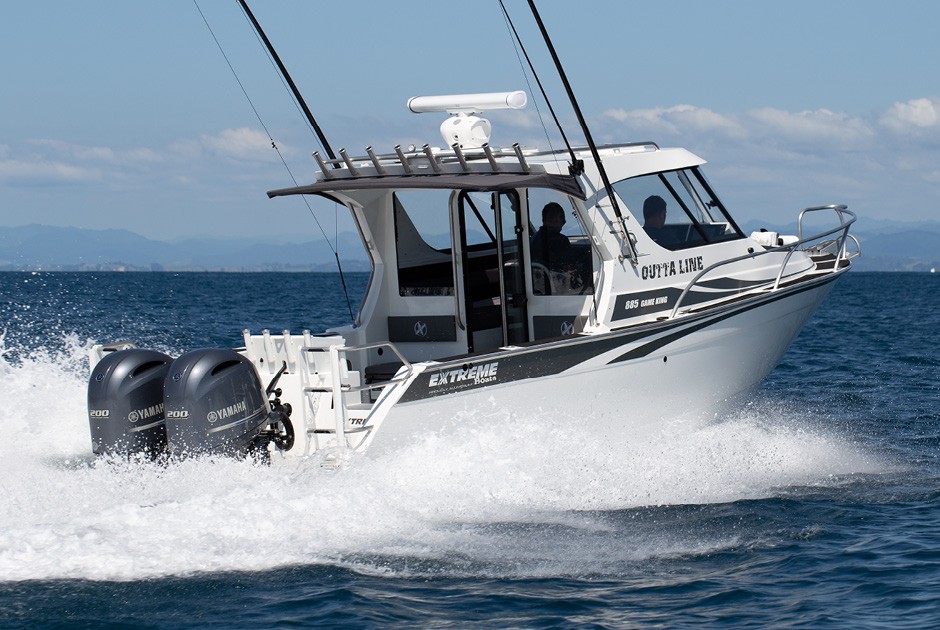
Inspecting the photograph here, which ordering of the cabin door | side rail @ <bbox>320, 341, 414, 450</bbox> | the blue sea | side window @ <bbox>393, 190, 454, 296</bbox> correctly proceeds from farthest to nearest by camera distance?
side window @ <bbox>393, 190, 454, 296</bbox> < the cabin door < side rail @ <bbox>320, 341, 414, 450</bbox> < the blue sea

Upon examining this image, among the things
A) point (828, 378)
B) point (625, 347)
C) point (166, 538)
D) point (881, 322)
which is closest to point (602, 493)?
point (625, 347)

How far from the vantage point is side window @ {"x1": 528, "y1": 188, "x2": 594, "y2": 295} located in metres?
8.88

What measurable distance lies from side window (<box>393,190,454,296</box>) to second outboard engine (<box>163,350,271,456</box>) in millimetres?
2223

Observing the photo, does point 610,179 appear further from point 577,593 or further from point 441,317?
point 577,593

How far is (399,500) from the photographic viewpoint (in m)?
7.32

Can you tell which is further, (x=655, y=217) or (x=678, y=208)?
(x=678, y=208)

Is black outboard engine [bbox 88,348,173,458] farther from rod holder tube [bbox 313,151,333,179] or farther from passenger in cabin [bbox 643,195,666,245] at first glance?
passenger in cabin [bbox 643,195,666,245]

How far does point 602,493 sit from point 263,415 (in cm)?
232

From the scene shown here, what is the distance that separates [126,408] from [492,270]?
3.07m

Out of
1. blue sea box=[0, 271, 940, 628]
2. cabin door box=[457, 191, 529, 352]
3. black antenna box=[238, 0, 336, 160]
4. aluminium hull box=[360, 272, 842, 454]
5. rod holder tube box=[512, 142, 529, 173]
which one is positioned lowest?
blue sea box=[0, 271, 940, 628]

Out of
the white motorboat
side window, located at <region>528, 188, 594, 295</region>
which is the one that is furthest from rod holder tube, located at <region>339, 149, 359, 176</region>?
side window, located at <region>528, 188, 594, 295</region>

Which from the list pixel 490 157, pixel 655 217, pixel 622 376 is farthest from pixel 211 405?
pixel 655 217

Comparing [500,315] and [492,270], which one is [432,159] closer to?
[492,270]

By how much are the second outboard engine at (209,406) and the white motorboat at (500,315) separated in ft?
0.04
